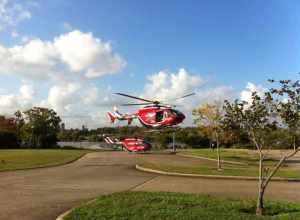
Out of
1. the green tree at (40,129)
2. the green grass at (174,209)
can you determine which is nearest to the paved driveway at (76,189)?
the green grass at (174,209)

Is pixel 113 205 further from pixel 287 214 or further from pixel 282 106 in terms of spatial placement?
pixel 282 106

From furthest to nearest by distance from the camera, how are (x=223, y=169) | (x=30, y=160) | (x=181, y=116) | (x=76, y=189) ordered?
(x=181, y=116) < (x=30, y=160) < (x=223, y=169) < (x=76, y=189)

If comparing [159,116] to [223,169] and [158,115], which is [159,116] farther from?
[223,169]

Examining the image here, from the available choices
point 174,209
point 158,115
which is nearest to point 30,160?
point 158,115

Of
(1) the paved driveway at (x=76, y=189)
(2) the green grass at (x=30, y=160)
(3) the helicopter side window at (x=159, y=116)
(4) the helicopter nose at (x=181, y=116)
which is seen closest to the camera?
(1) the paved driveway at (x=76, y=189)

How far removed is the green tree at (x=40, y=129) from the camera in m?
77.5

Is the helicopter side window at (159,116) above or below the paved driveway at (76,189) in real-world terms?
above

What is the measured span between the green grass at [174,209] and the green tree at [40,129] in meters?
69.3

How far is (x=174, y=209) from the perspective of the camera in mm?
9227

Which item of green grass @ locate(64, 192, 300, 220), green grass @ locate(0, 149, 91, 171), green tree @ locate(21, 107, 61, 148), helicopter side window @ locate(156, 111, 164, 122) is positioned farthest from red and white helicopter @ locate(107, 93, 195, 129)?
green tree @ locate(21, 107, 61, 148)

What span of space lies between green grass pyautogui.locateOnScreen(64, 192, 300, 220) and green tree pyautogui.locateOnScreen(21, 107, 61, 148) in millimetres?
69313

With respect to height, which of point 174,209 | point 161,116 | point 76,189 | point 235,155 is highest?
point 161,116

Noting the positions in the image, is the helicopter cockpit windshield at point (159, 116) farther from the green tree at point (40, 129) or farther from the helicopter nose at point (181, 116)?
the green tree at point (40, 129)

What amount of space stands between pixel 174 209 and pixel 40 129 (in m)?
73.4
